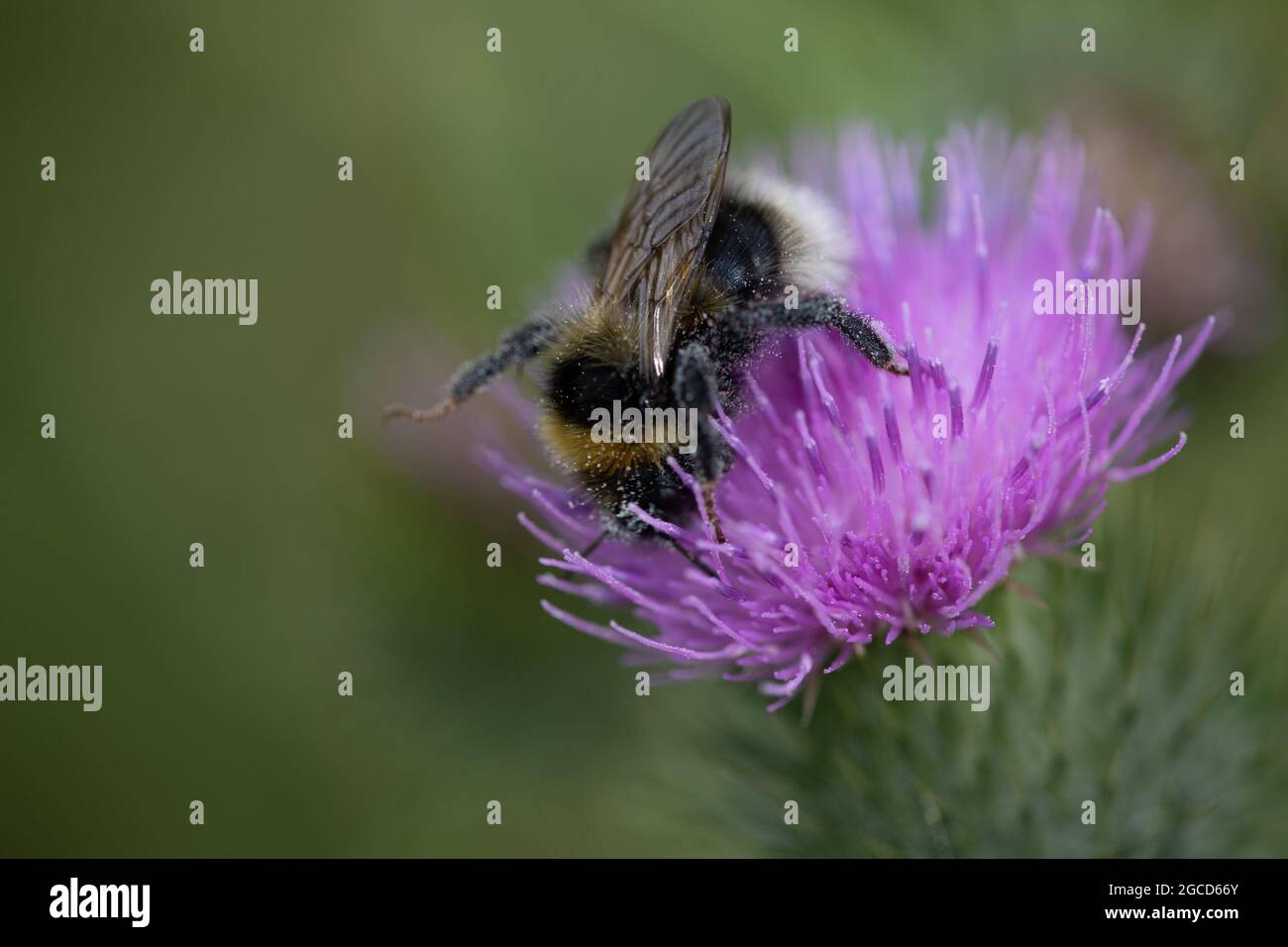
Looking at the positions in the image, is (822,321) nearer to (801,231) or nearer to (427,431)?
(801,231)

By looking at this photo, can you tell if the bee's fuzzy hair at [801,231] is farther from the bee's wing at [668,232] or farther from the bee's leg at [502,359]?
the bee's leg at [502,359]

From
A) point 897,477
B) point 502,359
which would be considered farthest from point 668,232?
point 897,477

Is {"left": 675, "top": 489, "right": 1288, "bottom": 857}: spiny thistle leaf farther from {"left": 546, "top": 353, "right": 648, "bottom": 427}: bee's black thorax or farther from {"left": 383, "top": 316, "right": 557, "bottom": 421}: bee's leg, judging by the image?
{"left": 383, "top": 316, "right": 557, "bottom": 421}: bee's leg

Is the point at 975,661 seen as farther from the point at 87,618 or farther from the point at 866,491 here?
the point at 87,618

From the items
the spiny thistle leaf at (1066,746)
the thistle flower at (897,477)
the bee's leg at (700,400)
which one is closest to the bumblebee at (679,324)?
the bee's leg at (700,400)

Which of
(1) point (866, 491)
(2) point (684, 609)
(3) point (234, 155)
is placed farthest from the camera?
(3) point (234, 155)

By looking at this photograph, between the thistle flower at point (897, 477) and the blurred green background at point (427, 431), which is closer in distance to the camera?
the thistle flower at point (897, 477)

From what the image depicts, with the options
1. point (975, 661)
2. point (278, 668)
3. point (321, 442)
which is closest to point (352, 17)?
point (321, 442)

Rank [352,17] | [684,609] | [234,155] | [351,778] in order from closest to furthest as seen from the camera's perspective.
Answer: [684,609]
[351,778]
[352,17]
[234,155]
